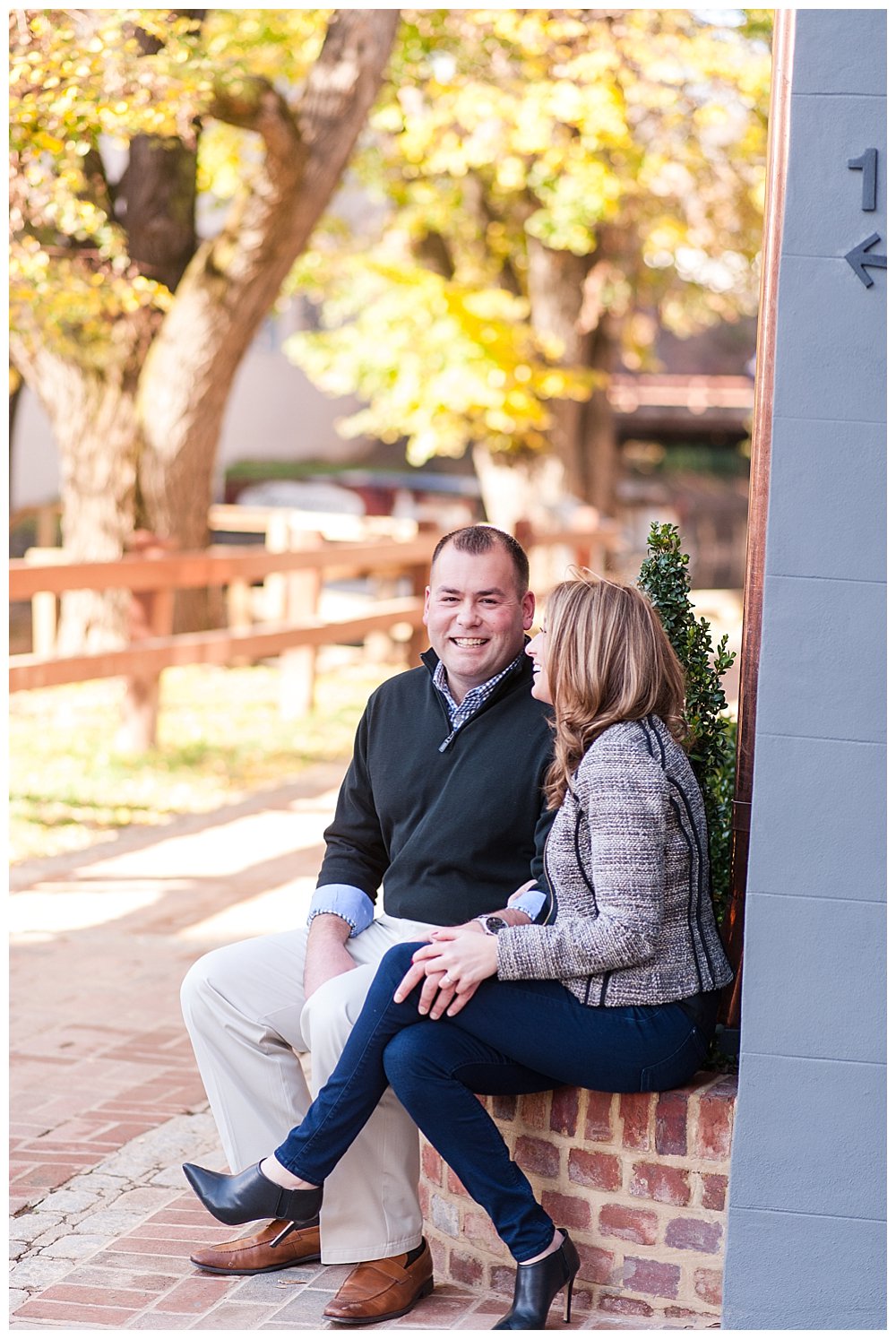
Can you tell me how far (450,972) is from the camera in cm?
299

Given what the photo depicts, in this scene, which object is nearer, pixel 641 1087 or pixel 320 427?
pixel 641 1087

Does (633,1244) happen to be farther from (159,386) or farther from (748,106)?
(748,106)

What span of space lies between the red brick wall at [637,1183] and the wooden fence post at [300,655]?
7790 millimetres

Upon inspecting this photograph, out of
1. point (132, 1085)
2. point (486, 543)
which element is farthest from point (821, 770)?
point (132, 1085)

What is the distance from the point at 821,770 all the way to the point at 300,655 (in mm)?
8394

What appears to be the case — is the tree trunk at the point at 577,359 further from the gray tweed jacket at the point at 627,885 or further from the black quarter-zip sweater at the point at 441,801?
the gray tweed jacket at the point at 627,885

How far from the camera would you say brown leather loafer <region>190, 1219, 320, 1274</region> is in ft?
11.2

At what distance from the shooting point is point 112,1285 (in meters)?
3.35

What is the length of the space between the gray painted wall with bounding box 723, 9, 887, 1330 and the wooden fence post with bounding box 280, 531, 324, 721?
8.18 metres

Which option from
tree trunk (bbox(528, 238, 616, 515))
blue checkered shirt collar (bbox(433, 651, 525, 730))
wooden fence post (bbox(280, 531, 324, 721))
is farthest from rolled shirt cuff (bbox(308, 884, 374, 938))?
tree trunk (bbox(528, 238, 616, 515))

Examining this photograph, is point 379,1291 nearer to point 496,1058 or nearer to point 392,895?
point 496,1058

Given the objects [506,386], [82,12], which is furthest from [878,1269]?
[506,386]

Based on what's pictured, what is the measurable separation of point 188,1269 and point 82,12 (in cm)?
691

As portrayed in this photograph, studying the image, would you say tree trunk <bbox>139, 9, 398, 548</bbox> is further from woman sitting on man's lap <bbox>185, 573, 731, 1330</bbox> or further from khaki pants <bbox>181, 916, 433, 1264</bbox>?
woman sitting on man's lap <bbox>185, 573, 731, 1330</bbox>
